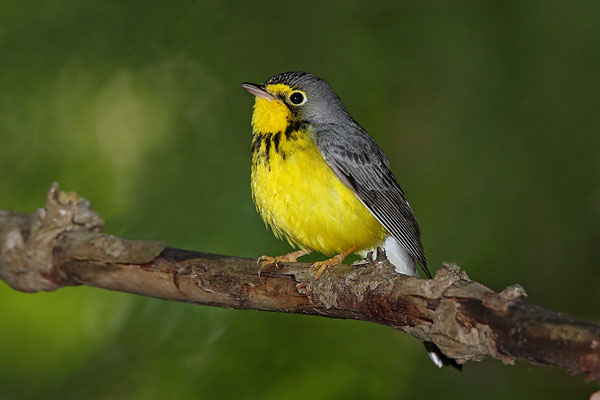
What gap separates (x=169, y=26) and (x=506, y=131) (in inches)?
137

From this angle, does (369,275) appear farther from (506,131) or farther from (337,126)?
(506,131)

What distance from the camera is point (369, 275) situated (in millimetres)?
3779

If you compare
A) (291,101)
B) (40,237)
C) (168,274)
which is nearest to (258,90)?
(291,101)

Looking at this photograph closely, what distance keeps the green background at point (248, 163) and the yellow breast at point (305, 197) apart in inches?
31.1

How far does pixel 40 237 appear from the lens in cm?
404

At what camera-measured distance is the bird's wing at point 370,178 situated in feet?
17.3

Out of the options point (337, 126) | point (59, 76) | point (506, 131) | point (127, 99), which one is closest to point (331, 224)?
point (337, 126)

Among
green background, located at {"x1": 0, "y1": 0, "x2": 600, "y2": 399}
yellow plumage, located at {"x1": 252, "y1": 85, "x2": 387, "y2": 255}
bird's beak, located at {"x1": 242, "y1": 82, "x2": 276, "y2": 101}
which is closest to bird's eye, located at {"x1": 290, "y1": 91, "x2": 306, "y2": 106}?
bird's beak, located at {"x1": 242, "y1": 82, "x2": 276, "y2": 101}

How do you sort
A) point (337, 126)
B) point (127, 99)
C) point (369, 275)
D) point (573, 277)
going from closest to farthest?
point (369, 275)
point (337, 126)
point (573, 277)
point (127, 99)

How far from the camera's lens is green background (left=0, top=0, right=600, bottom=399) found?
5574 millimetres

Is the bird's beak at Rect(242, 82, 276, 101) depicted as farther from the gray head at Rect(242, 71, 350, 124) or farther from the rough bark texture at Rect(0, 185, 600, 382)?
the rough bark texture at Rect(0, 185, 600, 382)

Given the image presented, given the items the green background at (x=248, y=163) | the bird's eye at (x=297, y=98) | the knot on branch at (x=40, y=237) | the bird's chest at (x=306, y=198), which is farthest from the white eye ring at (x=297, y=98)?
the knot on branch at (x=40, y=237)

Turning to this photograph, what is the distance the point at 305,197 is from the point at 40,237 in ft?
6.27

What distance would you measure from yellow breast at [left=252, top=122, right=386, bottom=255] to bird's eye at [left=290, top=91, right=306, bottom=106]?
0.37m
